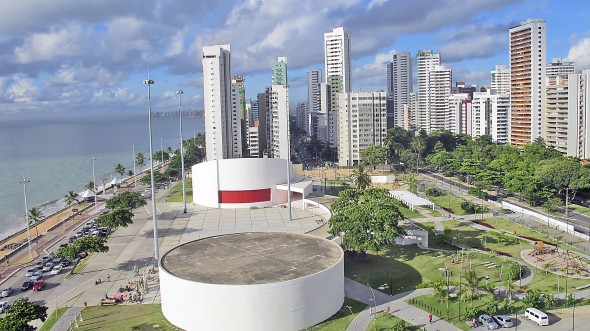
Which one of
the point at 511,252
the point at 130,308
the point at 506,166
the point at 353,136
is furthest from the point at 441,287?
the point at 353,136

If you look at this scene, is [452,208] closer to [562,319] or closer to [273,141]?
[562,319]

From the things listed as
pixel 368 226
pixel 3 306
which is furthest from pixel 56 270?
pixel 368 226

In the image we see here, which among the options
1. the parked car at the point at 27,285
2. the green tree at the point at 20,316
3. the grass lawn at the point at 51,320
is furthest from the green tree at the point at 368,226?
the parked car at the point at 27,285

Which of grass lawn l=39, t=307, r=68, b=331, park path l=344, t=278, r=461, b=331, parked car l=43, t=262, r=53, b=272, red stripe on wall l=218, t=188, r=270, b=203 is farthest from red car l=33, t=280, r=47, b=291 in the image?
red stripe on wall l=218, t=188, r=270, b=203

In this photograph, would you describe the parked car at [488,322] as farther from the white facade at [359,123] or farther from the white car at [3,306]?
the white facade at [359,123]

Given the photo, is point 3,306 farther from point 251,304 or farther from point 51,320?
point 251,304

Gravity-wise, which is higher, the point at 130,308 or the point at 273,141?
the point at 273,141
